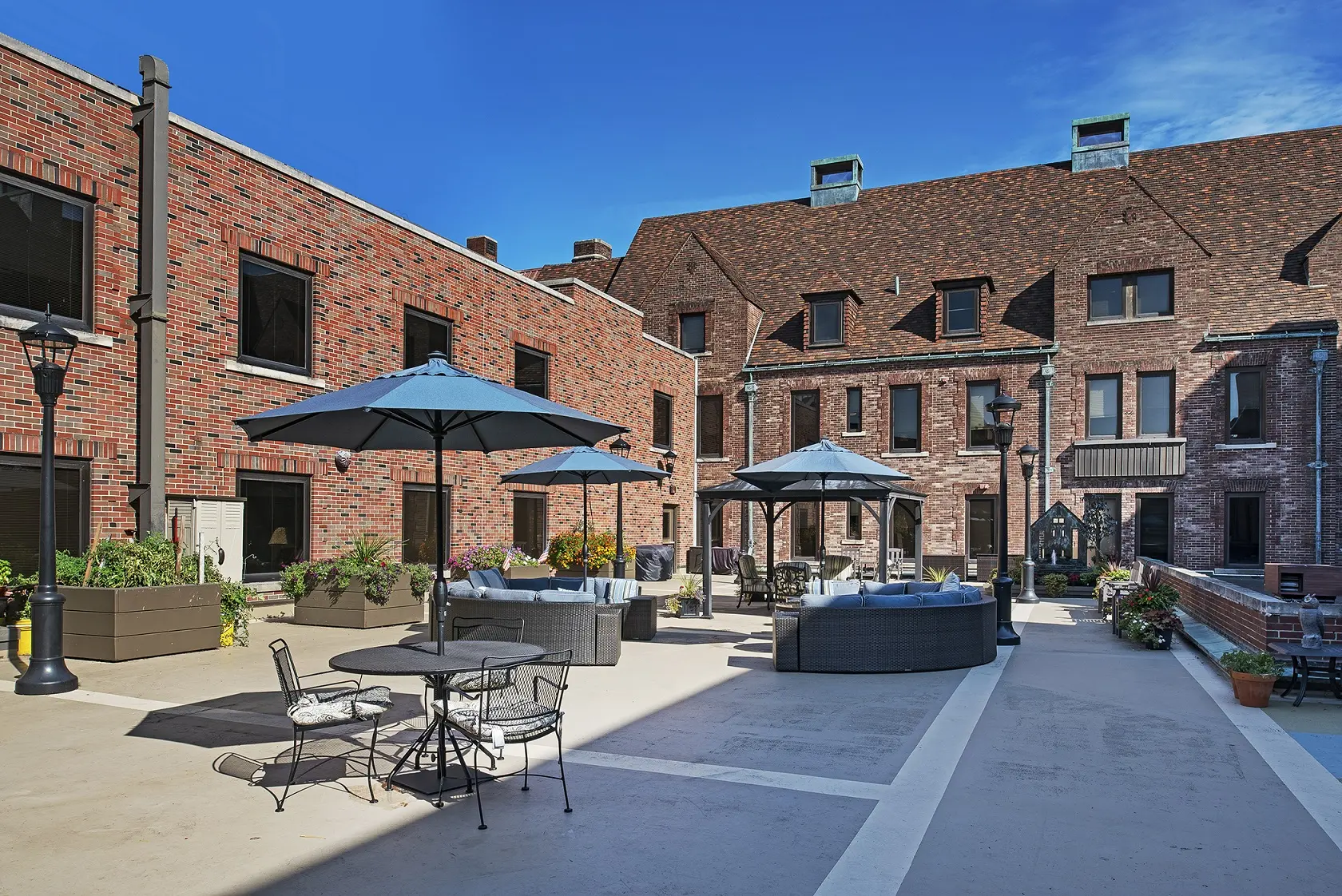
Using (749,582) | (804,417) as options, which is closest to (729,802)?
(749,582)

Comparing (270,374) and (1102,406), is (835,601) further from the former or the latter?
(1102,406)

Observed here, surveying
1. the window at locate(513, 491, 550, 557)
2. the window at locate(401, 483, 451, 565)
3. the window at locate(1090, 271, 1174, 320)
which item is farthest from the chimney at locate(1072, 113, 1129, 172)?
the window at locate(401, 483, 451, 565)

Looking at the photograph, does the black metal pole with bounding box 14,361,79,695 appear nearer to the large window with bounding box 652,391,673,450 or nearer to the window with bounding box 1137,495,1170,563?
the large window with bounding box 652,391,673,450

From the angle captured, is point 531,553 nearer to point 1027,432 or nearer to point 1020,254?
point 1027,432

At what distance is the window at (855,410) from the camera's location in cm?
2864

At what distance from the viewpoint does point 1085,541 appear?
24.7 m

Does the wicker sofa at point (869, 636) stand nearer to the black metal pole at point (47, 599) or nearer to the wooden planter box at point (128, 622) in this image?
the wooden planter box at point (128, 622)

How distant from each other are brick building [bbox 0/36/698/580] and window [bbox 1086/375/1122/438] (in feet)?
49.7

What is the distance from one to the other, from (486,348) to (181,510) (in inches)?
313

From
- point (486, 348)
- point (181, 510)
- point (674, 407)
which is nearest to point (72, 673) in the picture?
point (181, 510)

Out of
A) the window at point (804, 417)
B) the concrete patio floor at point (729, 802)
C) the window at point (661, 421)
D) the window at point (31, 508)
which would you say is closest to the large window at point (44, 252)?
the window at point (31, 508)

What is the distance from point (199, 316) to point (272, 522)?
3.28m

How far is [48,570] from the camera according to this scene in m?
9.73

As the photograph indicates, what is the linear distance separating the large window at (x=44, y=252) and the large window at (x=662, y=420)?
1699 cm
